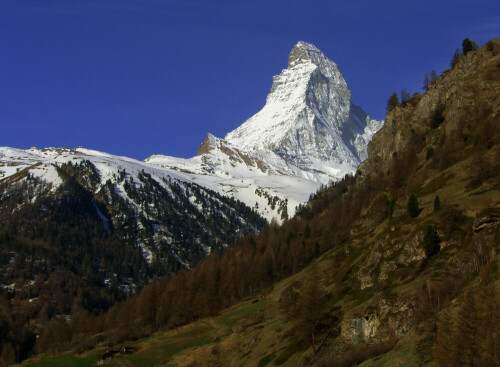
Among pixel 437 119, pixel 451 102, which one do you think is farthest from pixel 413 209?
pixel 451 102

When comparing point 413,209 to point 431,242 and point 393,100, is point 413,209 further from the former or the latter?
point 393,100

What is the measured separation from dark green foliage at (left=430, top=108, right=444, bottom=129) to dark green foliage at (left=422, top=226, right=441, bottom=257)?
61.1 metres

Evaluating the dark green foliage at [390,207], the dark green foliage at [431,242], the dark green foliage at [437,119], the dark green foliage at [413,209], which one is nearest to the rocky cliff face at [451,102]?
the dark green foliage at [437,119]

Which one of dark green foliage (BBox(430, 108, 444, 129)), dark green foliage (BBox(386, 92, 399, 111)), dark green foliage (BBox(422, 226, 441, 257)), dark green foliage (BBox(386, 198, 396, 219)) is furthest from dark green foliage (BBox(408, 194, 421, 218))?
dark green foliage (BBox(386, 92, 399, 111))

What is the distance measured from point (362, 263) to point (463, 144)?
1423 inches

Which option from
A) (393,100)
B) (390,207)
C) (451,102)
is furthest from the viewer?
(393,100)

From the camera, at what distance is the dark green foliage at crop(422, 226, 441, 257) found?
8269 cm

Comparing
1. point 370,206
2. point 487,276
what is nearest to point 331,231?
point 370,206

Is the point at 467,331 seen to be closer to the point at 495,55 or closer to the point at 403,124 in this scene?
the point at 495,55

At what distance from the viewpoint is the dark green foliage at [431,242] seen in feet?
271

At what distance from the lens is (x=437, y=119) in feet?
454

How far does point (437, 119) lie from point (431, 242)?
63.1 meters

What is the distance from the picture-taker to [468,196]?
91.9 meters

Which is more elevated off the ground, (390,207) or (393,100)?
(393,100)
